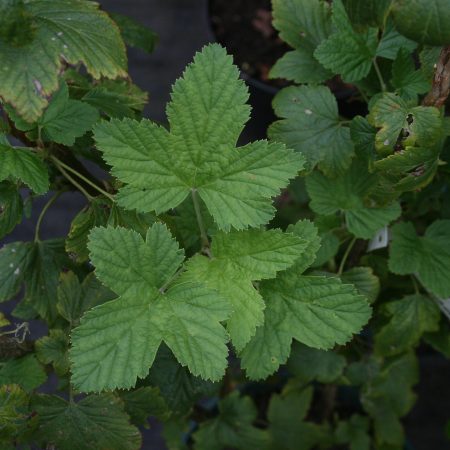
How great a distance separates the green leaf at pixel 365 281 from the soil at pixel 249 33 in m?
1.13

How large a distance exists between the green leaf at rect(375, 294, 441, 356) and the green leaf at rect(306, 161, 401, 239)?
Result: 0.60 feet

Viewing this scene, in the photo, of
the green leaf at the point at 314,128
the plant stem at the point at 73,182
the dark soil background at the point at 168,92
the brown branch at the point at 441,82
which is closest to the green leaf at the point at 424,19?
the brown branch at the point at 441,82

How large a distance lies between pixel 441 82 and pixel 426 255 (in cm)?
31

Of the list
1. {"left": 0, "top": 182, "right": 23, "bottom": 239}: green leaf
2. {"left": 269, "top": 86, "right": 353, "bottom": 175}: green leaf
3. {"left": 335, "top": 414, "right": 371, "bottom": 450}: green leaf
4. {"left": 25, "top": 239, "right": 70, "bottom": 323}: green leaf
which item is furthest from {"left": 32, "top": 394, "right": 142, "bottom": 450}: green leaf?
{"left": 335, "top": 414, "right": 371, "bottom": 450}: green leaf

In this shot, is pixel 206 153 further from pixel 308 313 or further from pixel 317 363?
pixel 317 363

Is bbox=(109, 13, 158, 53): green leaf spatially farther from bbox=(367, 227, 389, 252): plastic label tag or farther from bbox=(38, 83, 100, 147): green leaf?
bbox=(367, 227, 389, 252): plastic label tag

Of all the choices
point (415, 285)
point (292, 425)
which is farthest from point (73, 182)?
point (292, 425)

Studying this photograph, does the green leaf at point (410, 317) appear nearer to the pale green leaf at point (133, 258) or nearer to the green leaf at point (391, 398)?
the green leaf at point (391, 398)

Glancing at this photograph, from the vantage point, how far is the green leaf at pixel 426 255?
100 centimetres

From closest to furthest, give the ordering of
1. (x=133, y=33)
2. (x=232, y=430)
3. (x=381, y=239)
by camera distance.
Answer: (x=381, y=239)
(x=133, y=33)
(x=232, y=430)

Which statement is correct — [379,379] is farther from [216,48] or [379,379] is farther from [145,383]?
[216,48]

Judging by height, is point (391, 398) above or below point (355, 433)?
above

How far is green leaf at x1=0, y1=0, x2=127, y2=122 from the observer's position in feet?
2.57

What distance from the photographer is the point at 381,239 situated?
1058mm
